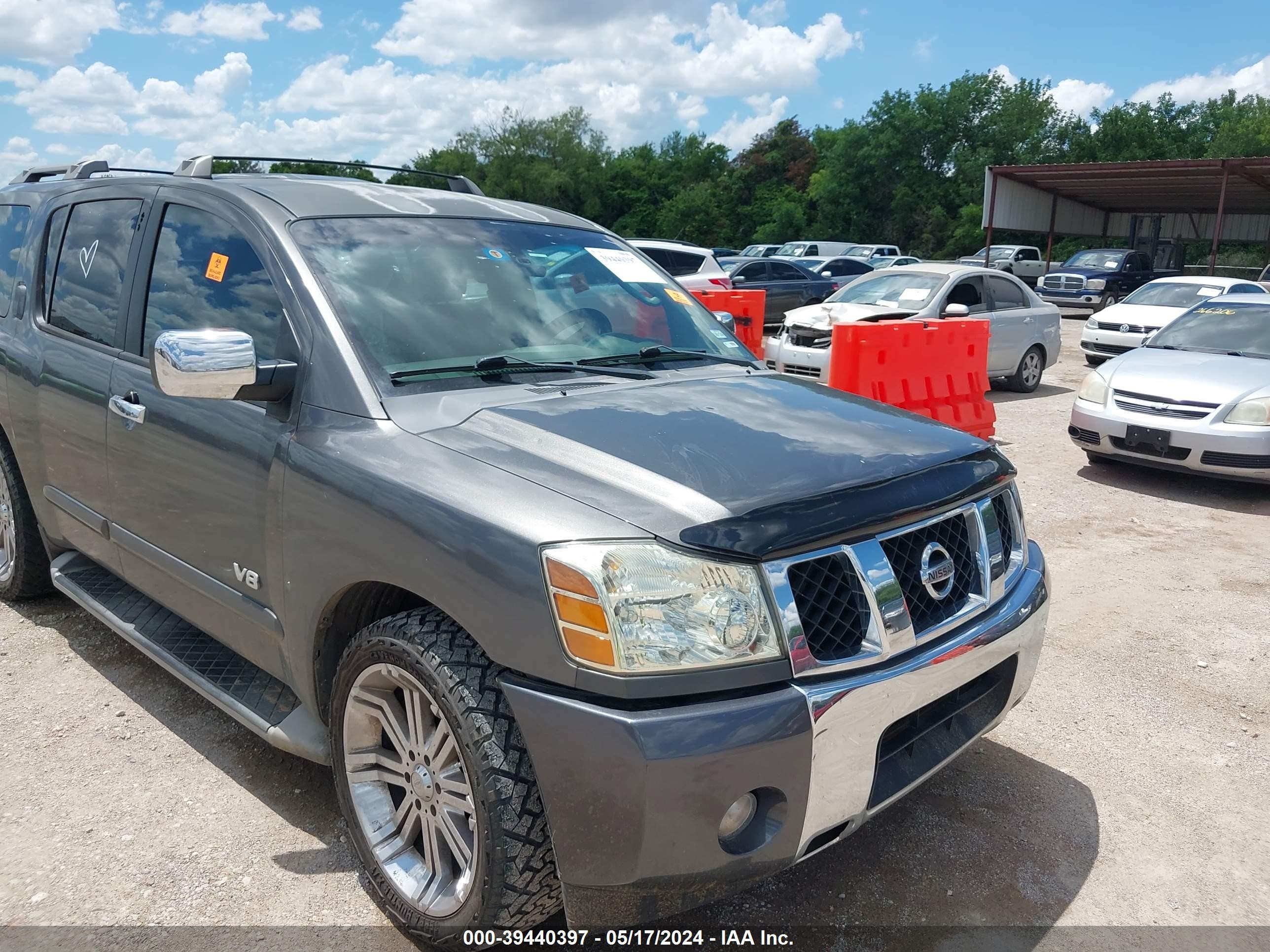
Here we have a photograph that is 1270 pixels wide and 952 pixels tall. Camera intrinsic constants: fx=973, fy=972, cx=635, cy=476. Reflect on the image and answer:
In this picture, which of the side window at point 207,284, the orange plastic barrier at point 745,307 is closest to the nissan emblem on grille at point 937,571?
the side window at point 207,284

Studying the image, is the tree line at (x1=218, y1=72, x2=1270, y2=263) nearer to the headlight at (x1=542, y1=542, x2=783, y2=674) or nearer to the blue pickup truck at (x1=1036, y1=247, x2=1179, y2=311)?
the blue pickup truck at (x1=1036, y1=247, x2=1179, y2=311)

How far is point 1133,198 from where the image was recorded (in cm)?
3516

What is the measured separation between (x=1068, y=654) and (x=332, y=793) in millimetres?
3304

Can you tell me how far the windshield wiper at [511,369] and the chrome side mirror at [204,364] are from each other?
1.26 feet

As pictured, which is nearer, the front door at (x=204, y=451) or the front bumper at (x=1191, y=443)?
the front door at (x=204, y=451)

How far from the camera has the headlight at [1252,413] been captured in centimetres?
724

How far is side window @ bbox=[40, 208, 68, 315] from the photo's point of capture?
4.14 metres

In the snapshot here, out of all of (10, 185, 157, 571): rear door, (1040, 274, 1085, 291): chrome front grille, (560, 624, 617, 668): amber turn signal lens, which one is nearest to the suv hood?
(560, 624, 617, 668): amber turn signal lens

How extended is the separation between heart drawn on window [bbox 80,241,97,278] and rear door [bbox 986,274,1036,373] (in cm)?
1038

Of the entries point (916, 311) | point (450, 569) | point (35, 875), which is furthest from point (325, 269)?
point (916, 311)

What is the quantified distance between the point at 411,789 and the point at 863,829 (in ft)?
4.90

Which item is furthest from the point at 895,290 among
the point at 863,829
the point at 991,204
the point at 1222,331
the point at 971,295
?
the point at 991,204

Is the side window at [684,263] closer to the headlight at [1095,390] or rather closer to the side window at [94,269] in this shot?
the headlight at [1095,390]

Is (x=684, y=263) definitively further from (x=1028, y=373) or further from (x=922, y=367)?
(x=922, y=367)
